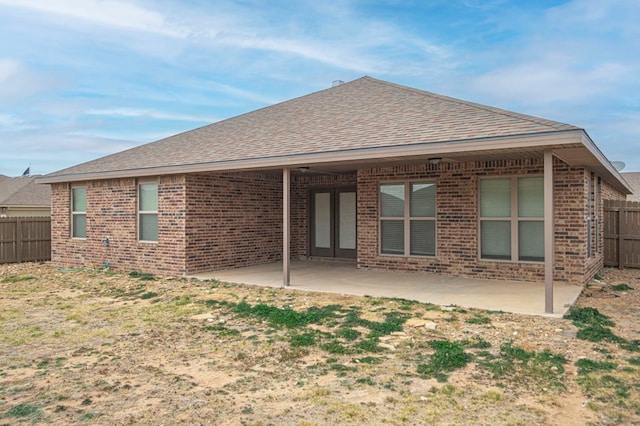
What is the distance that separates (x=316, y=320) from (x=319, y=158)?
10.8 ft

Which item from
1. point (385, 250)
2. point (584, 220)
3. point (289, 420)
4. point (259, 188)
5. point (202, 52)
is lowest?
point (289, 420)

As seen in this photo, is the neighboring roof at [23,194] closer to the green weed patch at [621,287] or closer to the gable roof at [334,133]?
the gable roof at [334,133]

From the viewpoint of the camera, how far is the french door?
Answer: 45.2 ft

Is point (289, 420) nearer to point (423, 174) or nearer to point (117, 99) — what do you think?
point (423, 174)

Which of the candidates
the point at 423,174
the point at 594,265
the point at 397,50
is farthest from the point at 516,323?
the point at 397,50

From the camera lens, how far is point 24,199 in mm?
27891

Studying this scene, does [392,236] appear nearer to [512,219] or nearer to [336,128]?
[512,219]

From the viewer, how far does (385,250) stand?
1152cm

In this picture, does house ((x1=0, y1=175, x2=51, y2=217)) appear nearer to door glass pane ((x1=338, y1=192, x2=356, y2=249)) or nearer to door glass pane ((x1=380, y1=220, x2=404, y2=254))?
door glass pane ((x1=338, y1=192, x2=356, y2=249))

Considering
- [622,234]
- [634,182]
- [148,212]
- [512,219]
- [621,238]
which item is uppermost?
[634,182]

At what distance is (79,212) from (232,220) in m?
4.82

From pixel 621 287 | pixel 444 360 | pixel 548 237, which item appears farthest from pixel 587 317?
pixel 621 287

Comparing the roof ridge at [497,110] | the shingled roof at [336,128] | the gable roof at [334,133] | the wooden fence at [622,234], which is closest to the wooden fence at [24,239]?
the gable roof at [334,133]

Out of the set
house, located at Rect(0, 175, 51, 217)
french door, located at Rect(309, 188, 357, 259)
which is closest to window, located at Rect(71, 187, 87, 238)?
french door, located at Rect(309, 188, 357, 259)
